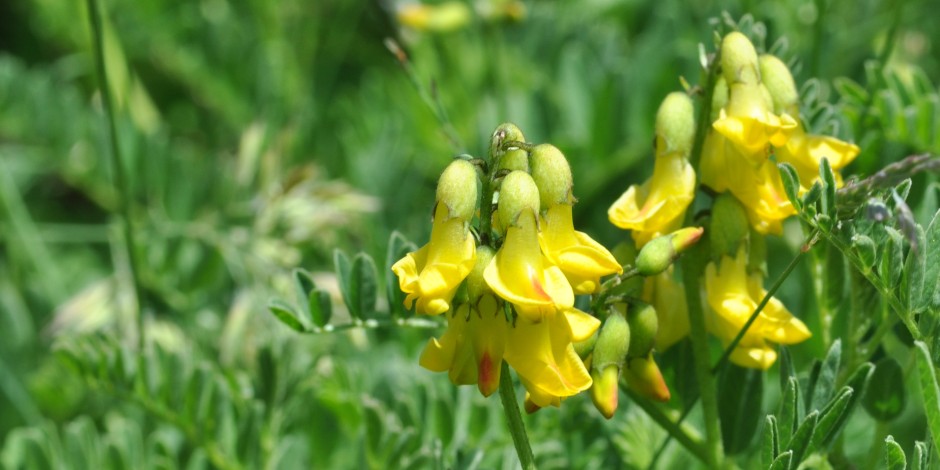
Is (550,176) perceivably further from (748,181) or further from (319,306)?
(319,306)

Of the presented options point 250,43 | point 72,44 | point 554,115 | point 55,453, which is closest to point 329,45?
point 250,43

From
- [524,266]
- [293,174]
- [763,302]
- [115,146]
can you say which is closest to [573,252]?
[524,266]

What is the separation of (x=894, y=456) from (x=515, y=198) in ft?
1.13

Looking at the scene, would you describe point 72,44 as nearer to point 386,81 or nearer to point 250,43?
point 250,43

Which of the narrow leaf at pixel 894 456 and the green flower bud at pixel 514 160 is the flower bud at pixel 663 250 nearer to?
the green flower bud at pixel 514 160

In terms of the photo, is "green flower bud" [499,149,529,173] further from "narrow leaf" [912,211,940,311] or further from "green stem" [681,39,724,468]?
"narrow leaf" [912,211,940,311]

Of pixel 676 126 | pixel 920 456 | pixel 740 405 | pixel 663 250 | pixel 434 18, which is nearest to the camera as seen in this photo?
pixel 920 456

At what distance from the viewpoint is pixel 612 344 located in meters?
1.02

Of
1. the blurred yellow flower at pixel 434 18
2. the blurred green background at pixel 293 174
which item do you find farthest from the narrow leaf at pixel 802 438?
the blurred yellow flower at pixel 434 18

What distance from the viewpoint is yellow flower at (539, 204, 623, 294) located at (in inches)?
38.1

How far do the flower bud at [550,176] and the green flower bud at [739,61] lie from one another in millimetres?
208

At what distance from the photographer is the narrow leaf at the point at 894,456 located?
90 cm

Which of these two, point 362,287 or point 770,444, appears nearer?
point 770,444

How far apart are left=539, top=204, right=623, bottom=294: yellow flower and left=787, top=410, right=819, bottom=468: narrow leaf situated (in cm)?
19
